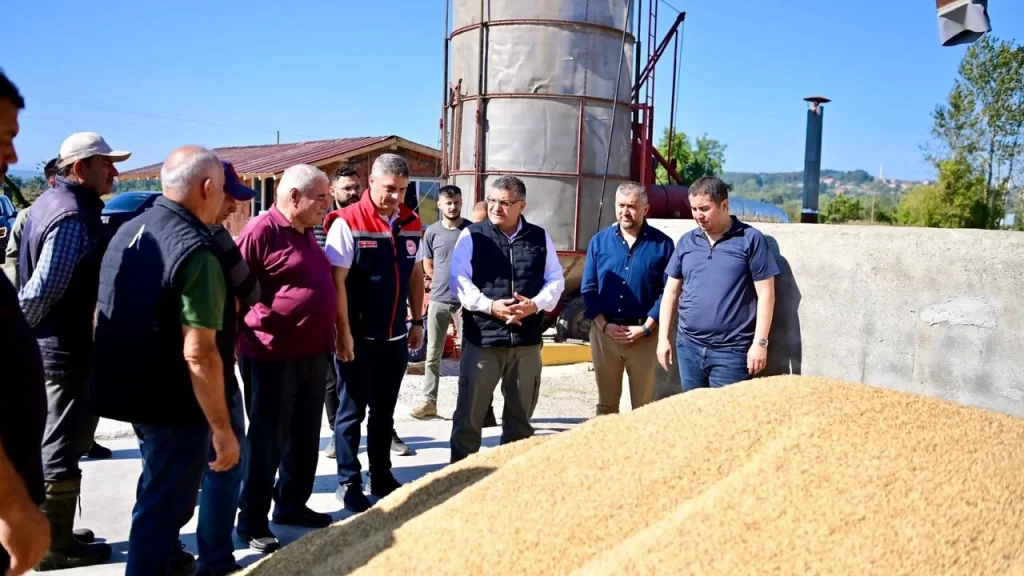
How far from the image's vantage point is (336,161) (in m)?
17.7

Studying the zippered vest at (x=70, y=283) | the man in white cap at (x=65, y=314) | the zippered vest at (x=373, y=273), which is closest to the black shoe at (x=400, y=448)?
the zippered vest at (x=373, y=273)

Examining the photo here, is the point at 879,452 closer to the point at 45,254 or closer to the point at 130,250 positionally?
the point at 130,250

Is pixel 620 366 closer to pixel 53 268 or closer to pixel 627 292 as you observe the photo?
pixel 627 292

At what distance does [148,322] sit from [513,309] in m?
2.14

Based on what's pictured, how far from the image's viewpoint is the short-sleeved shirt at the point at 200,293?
2.70 metres

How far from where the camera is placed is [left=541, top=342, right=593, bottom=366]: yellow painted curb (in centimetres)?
Answer: 913

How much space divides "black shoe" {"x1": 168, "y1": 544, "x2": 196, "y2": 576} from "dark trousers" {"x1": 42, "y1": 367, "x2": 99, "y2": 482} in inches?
22.8

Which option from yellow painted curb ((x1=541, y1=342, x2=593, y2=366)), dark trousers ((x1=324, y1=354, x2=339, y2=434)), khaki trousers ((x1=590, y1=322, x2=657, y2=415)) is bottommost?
yellow painted curb ((x1=541, y1=342, x2=593, y2=366))

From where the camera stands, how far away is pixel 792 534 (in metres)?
1.96

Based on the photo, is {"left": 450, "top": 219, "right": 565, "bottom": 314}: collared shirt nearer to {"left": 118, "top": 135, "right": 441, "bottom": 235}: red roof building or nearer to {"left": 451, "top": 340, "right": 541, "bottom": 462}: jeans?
{"left": 451, "top": 340, "right": 541, "bottom": 462}: jeans

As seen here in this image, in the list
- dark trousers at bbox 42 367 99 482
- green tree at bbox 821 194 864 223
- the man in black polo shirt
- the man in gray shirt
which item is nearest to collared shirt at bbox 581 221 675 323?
the man in gray shirt

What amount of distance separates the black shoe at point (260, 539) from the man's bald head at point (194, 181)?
1.73 metres

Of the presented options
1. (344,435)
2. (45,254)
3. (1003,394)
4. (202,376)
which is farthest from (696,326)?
(45,254)

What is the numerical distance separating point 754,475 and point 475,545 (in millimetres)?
809
